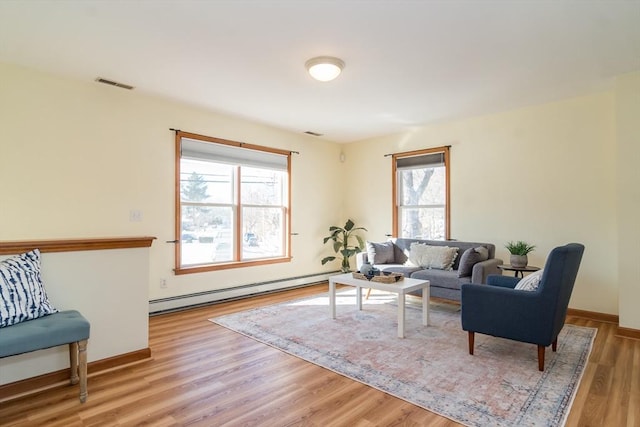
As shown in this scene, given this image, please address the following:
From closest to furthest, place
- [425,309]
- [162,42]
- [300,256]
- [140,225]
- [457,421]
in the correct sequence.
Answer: [457,421] → [162,42] → [425,309] → [140,225] → [300,256]

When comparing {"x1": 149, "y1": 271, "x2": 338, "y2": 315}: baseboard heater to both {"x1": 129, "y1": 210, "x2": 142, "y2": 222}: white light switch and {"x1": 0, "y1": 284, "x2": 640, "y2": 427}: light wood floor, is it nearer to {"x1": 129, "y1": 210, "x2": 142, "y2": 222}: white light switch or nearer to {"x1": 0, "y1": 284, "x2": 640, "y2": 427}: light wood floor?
{"x1": 129, "y1": 210, "x2": 142, "y2": 222}: white light switch

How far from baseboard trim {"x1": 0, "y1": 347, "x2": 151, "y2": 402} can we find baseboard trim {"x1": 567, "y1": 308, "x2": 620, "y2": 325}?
15.5 ft

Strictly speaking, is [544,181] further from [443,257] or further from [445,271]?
[445,271]

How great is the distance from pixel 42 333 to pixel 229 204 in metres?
3.12

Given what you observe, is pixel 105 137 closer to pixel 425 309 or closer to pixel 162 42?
pixel 162 42

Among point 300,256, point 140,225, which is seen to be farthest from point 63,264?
point 300,256

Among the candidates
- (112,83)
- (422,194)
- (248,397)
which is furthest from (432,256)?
(112,83)

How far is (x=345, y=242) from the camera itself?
6.28m

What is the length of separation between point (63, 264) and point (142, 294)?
0.62 m

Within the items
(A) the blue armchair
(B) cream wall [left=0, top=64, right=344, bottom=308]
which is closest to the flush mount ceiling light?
(B) cream wall [left=0, top=64, right=344, bottom=308]

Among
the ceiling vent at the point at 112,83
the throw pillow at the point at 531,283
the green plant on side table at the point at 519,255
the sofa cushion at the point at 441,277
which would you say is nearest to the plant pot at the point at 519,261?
the green plant on side table at the point at 519,255

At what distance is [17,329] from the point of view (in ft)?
6.77

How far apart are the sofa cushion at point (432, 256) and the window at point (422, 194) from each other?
65cm

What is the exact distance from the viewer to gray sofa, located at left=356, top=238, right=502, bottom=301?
4.09 m
